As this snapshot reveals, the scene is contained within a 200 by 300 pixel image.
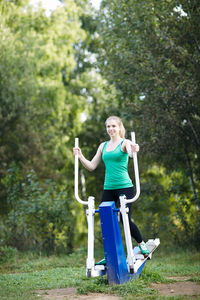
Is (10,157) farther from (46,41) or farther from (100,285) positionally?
(100,285)

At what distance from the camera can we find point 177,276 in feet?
17.2

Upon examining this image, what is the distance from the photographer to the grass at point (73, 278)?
396cm

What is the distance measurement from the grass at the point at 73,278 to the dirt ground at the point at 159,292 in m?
0.09

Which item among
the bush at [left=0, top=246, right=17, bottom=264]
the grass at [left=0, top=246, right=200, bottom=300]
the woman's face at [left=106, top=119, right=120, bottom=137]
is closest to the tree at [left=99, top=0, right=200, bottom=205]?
the grass at [left=0, top=246, right=200, bottom=300]

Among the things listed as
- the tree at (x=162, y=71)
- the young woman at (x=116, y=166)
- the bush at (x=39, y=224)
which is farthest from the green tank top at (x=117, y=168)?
the bush at (x=39, y=224)

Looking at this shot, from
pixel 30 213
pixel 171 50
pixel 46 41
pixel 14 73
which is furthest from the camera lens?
pixel 46 41

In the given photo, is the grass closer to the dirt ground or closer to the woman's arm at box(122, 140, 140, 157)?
the dirt ground

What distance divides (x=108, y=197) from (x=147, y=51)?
430 cm

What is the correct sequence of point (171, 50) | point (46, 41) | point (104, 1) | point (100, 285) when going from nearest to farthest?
point (100, 285) → point (171, 50) → point (104, 1) → point (46, 41)

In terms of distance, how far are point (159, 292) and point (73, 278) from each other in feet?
4.53

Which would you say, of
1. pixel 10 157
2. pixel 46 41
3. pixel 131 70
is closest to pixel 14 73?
pixel 10 157

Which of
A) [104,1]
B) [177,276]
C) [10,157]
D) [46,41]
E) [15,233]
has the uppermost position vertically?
[46,41]

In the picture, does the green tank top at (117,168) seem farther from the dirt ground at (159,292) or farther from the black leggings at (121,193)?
the dirt ground at (159,292)

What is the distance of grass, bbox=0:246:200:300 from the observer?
396cm
